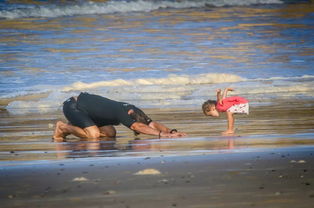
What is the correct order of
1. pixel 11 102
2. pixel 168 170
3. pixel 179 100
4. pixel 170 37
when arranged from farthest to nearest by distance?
pixel 170 37 → pixel 11 102 → pixel 179 100 → pixel 168 170

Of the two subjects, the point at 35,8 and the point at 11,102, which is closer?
the point at 11,102

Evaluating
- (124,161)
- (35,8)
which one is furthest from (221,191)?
(35,8)

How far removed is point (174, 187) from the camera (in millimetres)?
5531

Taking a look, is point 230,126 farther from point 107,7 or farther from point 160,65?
point 107,7

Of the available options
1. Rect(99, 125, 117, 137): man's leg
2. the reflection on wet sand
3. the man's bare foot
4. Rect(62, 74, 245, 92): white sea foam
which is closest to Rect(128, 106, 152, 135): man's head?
the reflection on wet sand

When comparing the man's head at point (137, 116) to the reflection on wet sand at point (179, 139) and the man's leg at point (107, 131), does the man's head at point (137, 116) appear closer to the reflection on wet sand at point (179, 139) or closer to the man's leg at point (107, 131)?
the reflection on wet sand at point (179, 139)

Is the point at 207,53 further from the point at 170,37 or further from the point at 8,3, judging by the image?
the point at 8,3

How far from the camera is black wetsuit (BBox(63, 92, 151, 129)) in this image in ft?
32.3

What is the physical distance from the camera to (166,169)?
646 centimetres

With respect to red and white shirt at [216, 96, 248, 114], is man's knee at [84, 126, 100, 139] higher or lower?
lower

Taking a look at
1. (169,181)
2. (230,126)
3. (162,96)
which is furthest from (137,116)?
(162,96)

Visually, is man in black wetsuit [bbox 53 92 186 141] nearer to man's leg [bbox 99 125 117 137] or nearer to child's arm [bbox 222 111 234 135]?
man's leg [bbox 99 125 117 137]

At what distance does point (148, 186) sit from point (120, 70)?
19209 mm

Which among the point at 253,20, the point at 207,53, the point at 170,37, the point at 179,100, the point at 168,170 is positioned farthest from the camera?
the point at 253,20
